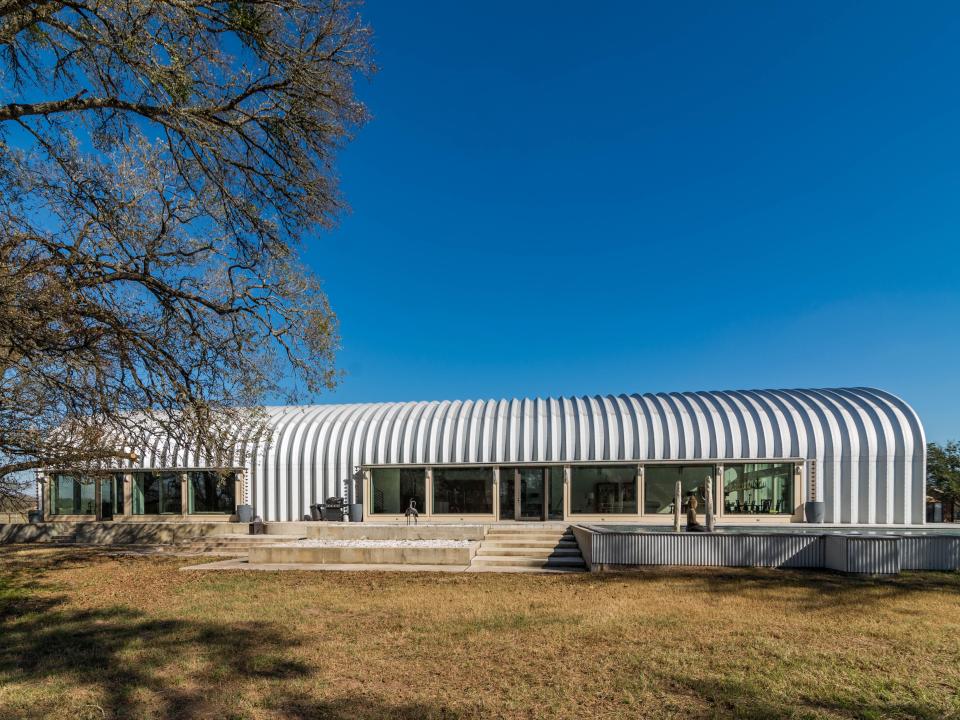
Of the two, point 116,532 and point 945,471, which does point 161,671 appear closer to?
point 116,532

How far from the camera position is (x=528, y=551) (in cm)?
1728

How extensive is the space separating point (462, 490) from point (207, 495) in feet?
40.9

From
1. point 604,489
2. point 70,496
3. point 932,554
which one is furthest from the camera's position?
point 70,496

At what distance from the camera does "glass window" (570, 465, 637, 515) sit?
81.1 feet

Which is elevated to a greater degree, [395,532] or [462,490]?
[462,490]

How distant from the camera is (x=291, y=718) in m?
5.98

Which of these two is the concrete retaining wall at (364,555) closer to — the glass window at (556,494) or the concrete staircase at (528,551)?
the concrete staircase at (528,551)

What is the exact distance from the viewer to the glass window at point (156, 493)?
28000 millimetres

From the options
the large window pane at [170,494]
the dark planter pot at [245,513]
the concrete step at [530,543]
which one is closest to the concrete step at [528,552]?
the concrete step at [530,543]

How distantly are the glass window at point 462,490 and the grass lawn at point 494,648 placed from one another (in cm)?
1238

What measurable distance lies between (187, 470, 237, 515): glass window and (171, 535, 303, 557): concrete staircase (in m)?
5.77

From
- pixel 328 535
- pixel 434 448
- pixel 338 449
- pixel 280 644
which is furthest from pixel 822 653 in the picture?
pixel 338 449

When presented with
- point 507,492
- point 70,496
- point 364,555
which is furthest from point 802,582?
point 70,496

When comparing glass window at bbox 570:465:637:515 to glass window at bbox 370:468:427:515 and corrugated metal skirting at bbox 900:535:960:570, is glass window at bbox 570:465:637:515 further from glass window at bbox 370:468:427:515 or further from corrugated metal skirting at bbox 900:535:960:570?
corrugated metal skirting at bbox 900:535:960:570
